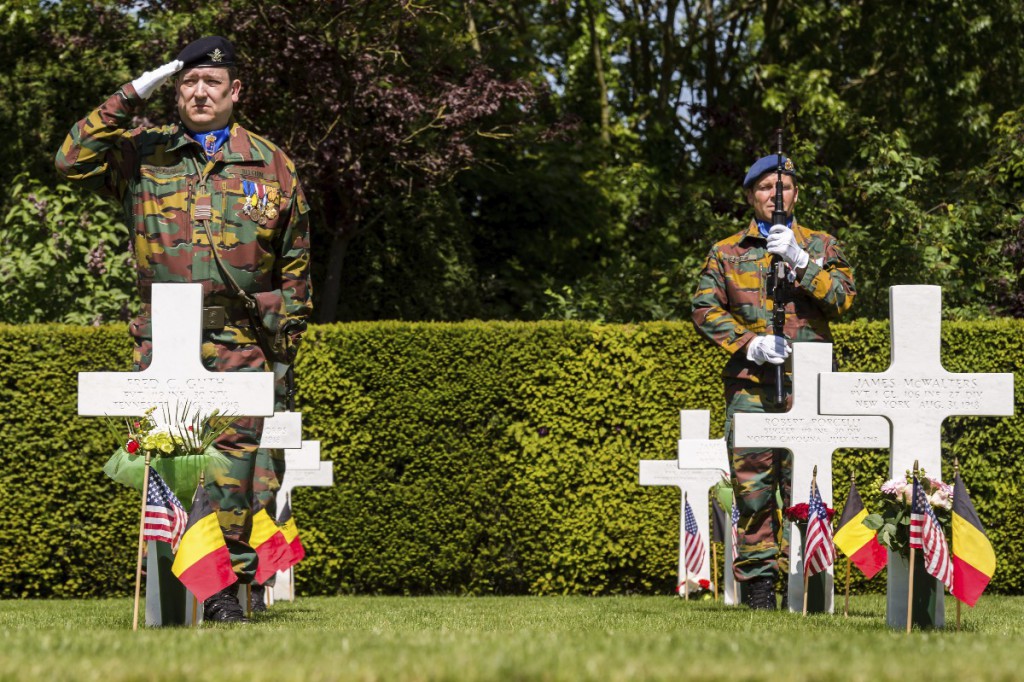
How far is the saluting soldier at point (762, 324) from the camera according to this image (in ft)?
25.9

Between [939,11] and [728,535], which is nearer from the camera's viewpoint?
[728,535]

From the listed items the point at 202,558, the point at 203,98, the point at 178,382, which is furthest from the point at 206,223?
the point at 202,558

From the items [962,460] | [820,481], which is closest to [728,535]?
[820,481]

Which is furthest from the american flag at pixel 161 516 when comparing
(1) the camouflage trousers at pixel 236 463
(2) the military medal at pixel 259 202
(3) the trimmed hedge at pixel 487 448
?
(3) the trimmed hedge at pixel 487 448

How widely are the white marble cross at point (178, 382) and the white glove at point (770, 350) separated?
2871 millimetres

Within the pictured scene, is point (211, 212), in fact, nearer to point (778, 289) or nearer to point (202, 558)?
point (202, 558)

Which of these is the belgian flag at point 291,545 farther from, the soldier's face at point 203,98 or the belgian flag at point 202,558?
the soldier's face at point 203,98

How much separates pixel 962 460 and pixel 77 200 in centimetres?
856

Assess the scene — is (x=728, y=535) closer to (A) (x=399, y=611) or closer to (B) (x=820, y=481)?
(B) (x=820, y=481)

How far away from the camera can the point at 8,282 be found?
13.3 metres

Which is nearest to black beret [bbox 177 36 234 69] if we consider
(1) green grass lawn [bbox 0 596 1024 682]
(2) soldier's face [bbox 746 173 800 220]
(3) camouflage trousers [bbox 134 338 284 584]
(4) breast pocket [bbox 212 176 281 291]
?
(4) breast pocket [bbox 212 176 281 291]

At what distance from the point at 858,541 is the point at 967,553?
928 millimetres

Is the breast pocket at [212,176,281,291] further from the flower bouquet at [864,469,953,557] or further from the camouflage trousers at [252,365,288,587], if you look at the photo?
the flower bouquet at [864,469,953,557]

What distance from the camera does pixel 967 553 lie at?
6.24 metres
